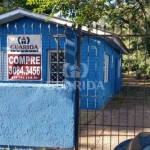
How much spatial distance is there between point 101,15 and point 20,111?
2.47 m

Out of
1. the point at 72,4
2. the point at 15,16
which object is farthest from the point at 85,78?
the point at 72,4

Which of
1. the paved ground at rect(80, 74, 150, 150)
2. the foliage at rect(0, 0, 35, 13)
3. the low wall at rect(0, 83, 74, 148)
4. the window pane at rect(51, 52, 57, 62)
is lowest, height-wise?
the paved ground at rect(80, 74, 150, 150)

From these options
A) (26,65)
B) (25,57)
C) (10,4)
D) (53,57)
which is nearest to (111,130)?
(26,65)

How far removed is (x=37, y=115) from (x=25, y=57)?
1298 millimetres

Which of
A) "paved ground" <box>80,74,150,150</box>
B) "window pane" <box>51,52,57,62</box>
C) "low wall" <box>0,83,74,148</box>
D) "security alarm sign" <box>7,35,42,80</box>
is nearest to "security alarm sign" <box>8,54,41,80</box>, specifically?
"security alarm sign" <box>7,35,42,80</box>

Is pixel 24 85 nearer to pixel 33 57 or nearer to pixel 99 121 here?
pixel 33 57

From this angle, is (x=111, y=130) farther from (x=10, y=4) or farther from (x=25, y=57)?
(x=10, y=4)

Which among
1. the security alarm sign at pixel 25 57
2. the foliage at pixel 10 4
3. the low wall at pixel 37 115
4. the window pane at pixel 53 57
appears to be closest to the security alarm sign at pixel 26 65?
the security alarm sign at pixel 25 57

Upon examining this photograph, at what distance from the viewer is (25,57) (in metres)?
6.27

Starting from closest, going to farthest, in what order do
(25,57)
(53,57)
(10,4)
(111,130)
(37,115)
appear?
(37,115) < (25,57) < (111,130) < (53,57) < (10,4)

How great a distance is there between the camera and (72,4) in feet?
18.0

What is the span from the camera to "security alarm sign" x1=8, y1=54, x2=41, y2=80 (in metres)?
6.21

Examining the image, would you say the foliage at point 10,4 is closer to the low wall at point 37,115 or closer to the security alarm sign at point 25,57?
the security alarm sign at point 25,57

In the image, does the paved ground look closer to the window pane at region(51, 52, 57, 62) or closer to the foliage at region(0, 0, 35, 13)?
the window pane at region(51, 52, 57, 62)
